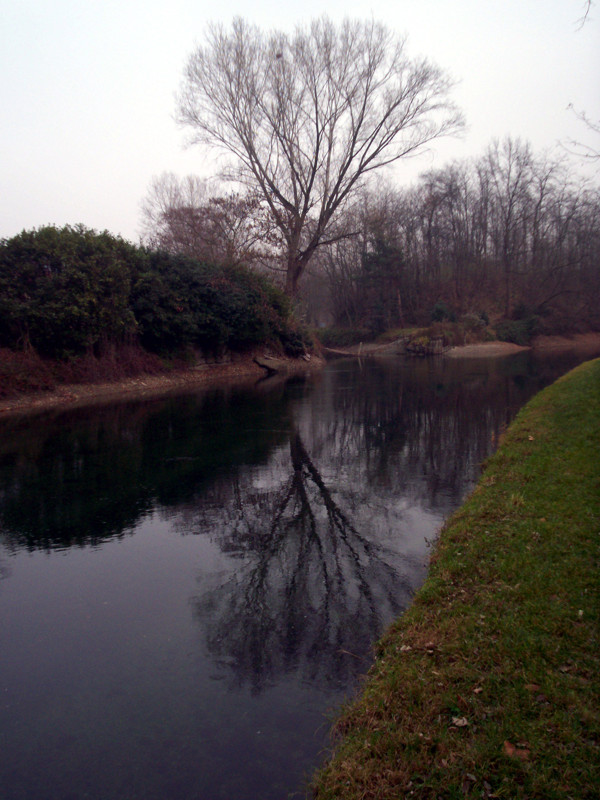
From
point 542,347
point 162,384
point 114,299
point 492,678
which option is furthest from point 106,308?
point 542,347

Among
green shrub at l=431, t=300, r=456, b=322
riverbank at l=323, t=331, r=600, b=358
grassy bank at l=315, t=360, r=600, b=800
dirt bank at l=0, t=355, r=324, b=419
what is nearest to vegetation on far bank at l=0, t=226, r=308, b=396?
dirt bank at l=0, t=355, r=324, b=419

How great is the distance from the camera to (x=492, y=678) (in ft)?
11.0

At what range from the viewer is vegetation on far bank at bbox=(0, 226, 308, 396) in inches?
711

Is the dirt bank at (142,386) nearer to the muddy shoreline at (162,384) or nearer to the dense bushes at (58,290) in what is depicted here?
the muddy shoreline at (162,384)

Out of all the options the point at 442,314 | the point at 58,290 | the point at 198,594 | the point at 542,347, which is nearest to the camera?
the point at 198,594

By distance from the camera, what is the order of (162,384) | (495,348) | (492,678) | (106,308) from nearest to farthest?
1. (492,678)
2. (106,308)
3. (162,384)
4. (495,348)

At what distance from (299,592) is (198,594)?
0.98 meters

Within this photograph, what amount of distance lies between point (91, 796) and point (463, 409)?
14.1 metres

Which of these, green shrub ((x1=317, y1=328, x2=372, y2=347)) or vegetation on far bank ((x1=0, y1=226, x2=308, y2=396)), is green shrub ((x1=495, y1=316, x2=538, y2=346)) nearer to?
green shrub ((x1=317, y1=328, x2=372, y2=347))

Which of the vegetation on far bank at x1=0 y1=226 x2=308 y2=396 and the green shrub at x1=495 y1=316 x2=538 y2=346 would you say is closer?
the vegetation on far bank at x1=0 y1=226 x2=308 y2=396

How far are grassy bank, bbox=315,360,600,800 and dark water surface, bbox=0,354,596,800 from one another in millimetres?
418

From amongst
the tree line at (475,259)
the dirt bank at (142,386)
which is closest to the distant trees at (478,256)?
the tree line at (475,259)

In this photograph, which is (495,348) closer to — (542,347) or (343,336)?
(542,347)

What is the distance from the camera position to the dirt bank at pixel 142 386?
1708 cm
